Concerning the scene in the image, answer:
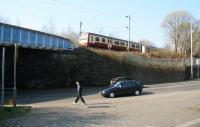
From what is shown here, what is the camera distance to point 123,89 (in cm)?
4178

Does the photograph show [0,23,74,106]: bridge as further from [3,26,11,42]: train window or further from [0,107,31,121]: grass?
[0,107,31,121]: grass

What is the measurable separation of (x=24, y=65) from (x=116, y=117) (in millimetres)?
35922

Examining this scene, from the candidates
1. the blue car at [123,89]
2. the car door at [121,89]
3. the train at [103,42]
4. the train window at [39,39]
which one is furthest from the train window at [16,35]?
the train at [103,42]

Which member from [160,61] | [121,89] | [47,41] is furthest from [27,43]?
[160,61]

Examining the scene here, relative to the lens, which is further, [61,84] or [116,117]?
[61,84]

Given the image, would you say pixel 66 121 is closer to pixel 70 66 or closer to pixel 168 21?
pixel 70 66

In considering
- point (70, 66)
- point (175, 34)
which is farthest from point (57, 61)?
point (175, 34)

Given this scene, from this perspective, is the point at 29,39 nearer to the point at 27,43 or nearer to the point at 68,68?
the point at 27,43

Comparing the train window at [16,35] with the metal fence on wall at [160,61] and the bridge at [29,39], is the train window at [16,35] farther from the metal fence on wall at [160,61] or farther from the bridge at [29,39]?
the metal fence on wall at [160,61]

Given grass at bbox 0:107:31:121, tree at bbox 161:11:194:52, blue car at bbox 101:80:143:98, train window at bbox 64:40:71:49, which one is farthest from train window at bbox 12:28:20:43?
tree at bbox 161:11:194:52

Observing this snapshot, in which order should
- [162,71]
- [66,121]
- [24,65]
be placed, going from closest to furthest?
[66,121] → [24,65] → [162,71]

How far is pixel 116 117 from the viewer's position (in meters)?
21.4

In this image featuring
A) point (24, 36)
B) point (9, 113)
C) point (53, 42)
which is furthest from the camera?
point (53, 42)

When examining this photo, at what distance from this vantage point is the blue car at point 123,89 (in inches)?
1610
